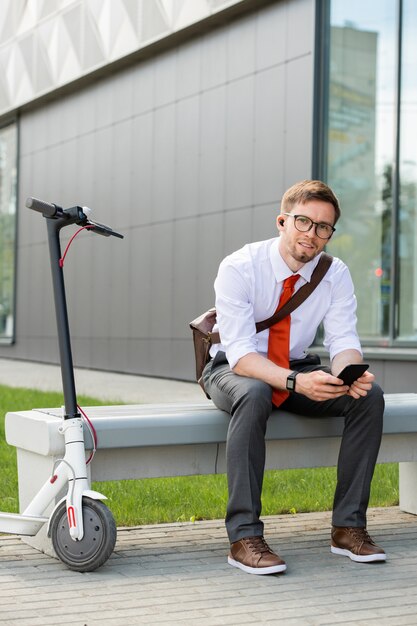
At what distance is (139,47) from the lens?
17.4 metres

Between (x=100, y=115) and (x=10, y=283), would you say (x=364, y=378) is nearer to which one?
(x=100, y=115)

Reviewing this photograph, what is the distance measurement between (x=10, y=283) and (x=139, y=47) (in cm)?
846

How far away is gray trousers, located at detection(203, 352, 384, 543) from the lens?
4.23m

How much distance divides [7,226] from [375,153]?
525 inches

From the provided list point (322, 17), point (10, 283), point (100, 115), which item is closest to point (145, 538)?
point (322, 17)

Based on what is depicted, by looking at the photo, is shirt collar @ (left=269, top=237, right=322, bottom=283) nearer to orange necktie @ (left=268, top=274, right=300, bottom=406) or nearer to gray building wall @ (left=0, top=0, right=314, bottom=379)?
orange necktie @ (left=268, top=274, right=300, bottom=406)

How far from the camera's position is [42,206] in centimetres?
427

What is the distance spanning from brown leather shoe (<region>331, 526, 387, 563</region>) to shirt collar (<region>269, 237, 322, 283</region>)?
1.13m

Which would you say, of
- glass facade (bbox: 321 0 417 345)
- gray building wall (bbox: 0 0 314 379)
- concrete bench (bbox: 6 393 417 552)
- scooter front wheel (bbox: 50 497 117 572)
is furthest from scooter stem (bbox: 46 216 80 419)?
gray building wall (bbox: 0 0 314 379)

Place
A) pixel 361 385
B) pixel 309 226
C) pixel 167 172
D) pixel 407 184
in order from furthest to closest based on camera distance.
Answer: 1. pixel 167 172
2. pixel 407 184
3. pixel 309 226
4. pixel 361 385

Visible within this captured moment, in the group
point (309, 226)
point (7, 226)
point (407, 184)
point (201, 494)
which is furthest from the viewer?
point (7, 226)

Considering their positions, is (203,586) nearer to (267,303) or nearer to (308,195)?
(267,303)

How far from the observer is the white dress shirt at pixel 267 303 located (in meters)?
4.52

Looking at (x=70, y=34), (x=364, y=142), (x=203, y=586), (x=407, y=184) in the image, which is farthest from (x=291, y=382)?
(x=70, y=34)
